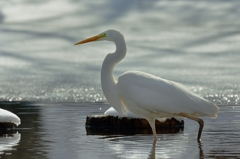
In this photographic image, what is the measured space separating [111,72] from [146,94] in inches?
37.9

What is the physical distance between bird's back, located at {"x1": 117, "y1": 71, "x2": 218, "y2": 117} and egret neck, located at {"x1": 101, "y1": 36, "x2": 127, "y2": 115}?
0.17 meters

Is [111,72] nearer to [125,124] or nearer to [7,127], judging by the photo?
[125,124]

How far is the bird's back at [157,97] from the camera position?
13750 mm

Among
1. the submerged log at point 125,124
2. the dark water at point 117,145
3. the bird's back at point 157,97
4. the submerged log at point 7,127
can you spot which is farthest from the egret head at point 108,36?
the submerged log at point 7,127

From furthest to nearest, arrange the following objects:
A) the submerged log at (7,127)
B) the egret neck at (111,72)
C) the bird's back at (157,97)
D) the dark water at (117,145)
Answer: the submerged log at (7,127), the egret neck at (111,72), the bird's back at (157,97), the dark water at (117,145)

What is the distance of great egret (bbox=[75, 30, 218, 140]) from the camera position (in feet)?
45.2

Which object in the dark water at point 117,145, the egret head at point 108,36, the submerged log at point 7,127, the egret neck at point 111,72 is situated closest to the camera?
the dark water at point 117,145

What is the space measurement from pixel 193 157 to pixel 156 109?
2.33 m

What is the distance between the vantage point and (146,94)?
541 inches

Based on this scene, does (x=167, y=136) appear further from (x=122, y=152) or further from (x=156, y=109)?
(x=122, y=152)

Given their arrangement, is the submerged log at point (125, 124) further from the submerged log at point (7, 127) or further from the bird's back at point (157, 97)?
the bird's back at point (157, 97)

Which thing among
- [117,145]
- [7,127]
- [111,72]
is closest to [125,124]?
[7,127]

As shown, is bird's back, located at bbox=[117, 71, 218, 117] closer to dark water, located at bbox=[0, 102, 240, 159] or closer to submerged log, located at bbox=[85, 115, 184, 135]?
dark water, located at bbox=[0, 102, 240, 159]

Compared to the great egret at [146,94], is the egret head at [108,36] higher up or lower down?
higher up
